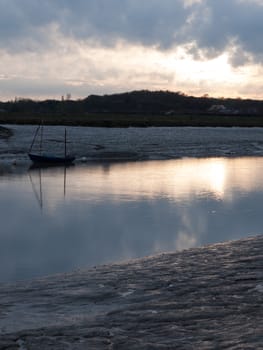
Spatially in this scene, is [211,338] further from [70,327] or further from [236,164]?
[236,164]

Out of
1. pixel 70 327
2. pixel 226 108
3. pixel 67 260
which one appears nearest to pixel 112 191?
pixel 67 260

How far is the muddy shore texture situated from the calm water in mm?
1619

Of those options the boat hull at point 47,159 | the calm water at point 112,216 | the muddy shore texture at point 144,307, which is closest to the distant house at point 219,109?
the boat hull at point 47,159

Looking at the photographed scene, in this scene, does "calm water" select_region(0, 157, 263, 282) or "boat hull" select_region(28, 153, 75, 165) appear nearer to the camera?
"calm water" select_region(0, 157, 263, 282)

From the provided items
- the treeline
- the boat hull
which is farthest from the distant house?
the boat hull

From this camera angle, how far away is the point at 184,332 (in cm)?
641

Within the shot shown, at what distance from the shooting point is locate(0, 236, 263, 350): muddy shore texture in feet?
20.3

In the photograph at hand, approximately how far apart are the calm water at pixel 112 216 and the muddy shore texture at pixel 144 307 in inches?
63.8

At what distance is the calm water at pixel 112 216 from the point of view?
1203 cm

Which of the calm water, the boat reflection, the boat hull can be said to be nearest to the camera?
the calm water

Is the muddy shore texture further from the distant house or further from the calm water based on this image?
the distant house

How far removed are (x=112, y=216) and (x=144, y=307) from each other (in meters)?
9.23

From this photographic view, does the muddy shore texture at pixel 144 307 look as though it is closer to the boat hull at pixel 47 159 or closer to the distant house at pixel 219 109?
the boat hull at pixel 47 159

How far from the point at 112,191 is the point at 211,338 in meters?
16.7
